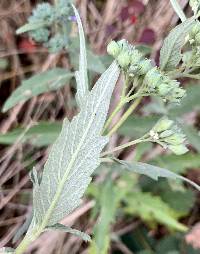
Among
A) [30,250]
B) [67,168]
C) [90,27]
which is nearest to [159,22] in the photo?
[90,27]

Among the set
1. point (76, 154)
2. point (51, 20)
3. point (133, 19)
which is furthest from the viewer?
point (133, 19)

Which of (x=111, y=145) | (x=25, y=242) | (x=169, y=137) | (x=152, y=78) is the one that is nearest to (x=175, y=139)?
(x=169, y=137)

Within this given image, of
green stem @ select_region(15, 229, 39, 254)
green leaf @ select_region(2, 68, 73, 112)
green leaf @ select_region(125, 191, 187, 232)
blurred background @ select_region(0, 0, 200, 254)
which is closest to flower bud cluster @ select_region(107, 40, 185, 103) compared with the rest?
green stem @ select_region(15, 229, 39, 254)

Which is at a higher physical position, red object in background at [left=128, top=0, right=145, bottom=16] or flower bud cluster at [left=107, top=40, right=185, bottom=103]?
red object in background at [left=128, top=0, right=145, bottom=16]

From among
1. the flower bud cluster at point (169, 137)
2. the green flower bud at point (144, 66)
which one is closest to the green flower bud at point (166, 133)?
the flower bud cluster at point (169, 137)

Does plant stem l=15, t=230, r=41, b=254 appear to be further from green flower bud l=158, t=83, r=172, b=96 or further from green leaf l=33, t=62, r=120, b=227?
green flower bud l=158, t=83, r=172, b=96

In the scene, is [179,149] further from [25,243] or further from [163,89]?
[25,243]

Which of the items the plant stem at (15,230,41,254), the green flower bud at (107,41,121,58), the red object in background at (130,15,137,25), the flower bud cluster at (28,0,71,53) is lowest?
the plant stem at (15,230,41,254)
